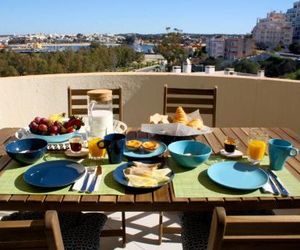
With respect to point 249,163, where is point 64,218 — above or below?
below

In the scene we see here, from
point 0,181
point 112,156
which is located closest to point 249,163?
point 112,156

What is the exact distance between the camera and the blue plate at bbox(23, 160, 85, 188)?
1.17m

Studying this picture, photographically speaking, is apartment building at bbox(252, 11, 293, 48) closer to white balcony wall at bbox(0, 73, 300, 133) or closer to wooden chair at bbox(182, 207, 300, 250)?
white balcony wall at bbox(0, 73, 300, 133)

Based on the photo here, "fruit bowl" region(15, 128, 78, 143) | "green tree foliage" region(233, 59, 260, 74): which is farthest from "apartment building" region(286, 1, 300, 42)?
"fruit bowl" region(15, 128, 78, 143)

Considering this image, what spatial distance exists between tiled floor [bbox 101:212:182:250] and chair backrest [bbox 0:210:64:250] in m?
1.23

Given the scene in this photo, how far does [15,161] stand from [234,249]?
3.35ft

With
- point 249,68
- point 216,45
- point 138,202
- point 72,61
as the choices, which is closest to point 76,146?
point 138,202

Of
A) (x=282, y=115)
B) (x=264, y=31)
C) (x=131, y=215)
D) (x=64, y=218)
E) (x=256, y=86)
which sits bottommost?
(x=131, y=215)

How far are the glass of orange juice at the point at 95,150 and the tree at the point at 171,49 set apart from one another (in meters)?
5.97

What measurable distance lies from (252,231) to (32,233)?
1.81ft

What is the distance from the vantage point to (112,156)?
1357 mm

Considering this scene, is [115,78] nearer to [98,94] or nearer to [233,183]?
[98,94]

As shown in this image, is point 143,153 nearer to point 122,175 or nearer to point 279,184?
point 122,175

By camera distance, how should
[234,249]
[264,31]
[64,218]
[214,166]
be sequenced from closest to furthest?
[234,249], [214,166], [64,218], [264,31]
